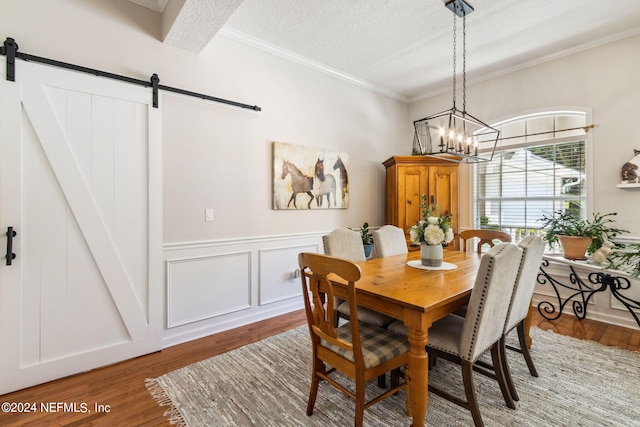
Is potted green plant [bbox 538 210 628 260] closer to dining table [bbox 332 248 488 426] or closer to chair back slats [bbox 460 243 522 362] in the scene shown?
dining table [bbox 332 248 488 426]

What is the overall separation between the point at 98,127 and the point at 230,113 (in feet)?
3.73

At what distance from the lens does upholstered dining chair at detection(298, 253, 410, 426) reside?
1411mm

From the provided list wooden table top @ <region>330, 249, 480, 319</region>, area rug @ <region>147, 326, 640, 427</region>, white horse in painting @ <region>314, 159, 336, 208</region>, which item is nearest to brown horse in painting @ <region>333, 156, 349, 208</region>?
white horse in painting @ <region>314, 159, 336, 208</region>

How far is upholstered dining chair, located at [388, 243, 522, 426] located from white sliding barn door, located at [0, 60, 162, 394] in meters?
2.32

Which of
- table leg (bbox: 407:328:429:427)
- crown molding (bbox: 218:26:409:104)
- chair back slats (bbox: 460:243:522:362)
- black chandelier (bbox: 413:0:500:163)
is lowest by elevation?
table leg (bbox: 407:328:429:427)

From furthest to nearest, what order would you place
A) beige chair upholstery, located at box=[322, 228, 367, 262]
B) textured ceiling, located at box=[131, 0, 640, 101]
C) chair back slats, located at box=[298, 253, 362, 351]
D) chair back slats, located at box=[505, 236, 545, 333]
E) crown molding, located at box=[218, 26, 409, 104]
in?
crown molding, located at box=[218, 26, 409, 104]
textured ceiling, located at box=[131, 0, 640, 101]
beige chair upholstery, located at box=[322, 228, 367, 262]
chair back slats, located at box=[505, 236, 545, 333]
chair back slats, located at box=[298, 253, 362, 351]

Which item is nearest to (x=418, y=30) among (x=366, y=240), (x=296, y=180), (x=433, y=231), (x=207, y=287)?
(x=296, y=180)

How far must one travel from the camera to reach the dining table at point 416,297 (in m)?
1.46

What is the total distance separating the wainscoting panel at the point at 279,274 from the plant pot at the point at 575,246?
2.85m

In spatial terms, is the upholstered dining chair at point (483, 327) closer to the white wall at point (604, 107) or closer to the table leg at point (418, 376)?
the table leg at point (418, 376)

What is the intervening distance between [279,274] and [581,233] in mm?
3297

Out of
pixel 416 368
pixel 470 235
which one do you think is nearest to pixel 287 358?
pixel 416 368

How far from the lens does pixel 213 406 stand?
5.92 feet

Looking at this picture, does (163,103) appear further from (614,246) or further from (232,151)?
(614,246)
